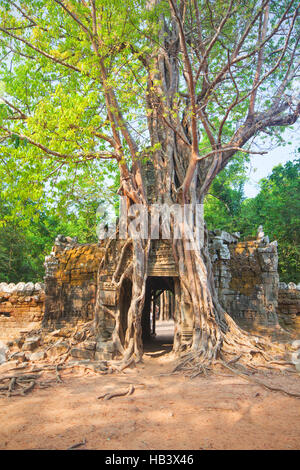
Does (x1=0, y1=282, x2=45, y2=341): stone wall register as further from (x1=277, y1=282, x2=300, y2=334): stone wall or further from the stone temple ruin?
(x1=277, y1=282, x2=300, y2=334): stone wall

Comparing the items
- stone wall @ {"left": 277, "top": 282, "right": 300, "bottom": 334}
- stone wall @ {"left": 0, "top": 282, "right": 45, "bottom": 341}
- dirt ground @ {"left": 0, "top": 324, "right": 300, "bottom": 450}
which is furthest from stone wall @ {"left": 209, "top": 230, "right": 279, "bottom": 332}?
stone wall @ {"left": 0, "top": 282, "right": 45, "bottom": 341}

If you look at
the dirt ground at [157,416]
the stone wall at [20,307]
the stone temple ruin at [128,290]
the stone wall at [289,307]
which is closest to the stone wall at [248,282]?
the stone temple ruin at [128,290]

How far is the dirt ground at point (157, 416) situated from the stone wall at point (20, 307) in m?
5.28

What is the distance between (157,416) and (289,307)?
6.85m

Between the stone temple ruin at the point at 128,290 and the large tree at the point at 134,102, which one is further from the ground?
the large tree at the point at 134,102

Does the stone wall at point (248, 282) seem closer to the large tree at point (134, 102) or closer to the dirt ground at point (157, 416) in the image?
the large tree at point (134, 102)

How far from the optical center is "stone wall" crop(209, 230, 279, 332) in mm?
8000

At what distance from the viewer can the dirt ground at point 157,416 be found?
2746mm

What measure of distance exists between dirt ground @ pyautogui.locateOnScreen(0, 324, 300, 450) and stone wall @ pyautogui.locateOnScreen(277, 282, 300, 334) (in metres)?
4.15

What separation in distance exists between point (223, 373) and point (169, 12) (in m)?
8.23

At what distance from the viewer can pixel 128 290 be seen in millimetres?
7555

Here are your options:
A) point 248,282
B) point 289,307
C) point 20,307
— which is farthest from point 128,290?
point 289,307

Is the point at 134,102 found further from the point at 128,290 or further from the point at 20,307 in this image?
the point at 20,307
